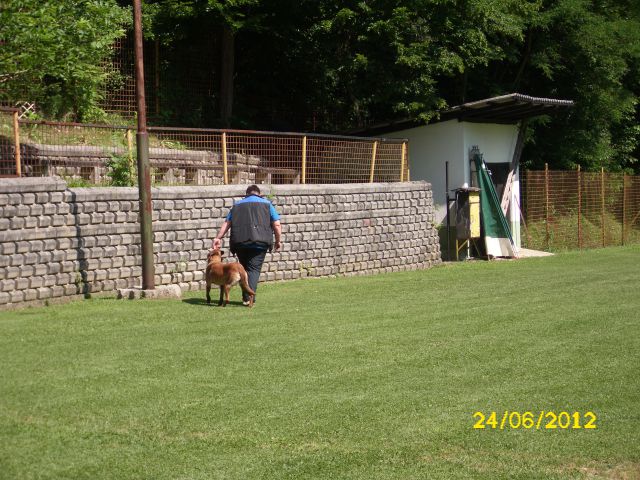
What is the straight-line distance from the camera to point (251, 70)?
27.8 m

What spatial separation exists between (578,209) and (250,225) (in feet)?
57.8

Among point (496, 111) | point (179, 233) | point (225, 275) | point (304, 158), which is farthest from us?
point (496, 111)

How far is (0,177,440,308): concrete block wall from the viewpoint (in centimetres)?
1337

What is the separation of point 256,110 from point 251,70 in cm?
127

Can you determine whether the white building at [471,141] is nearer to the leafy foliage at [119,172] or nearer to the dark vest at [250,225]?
the leafy foliage at [119,172]

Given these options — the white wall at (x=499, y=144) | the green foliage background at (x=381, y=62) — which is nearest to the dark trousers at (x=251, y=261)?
the green foliage background at (x=381, y=62)

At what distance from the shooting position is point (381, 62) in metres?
24.5

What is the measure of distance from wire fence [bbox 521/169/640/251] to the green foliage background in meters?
1.91

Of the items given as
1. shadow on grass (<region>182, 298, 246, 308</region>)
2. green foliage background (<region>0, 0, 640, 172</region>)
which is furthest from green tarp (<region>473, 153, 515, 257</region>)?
shadow on grass (<region>182, 298, 246, 308</region>)

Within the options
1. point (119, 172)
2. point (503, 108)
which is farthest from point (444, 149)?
point (119, 172)

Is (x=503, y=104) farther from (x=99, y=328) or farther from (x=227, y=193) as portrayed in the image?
(x=99, y=328)

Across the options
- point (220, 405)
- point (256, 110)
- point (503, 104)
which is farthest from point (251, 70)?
point (220, 405)

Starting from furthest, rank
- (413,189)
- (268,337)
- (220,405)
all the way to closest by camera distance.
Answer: (413,189) → (268,337) → (220,405)

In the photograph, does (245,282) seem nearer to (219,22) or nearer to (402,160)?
(402,160)
